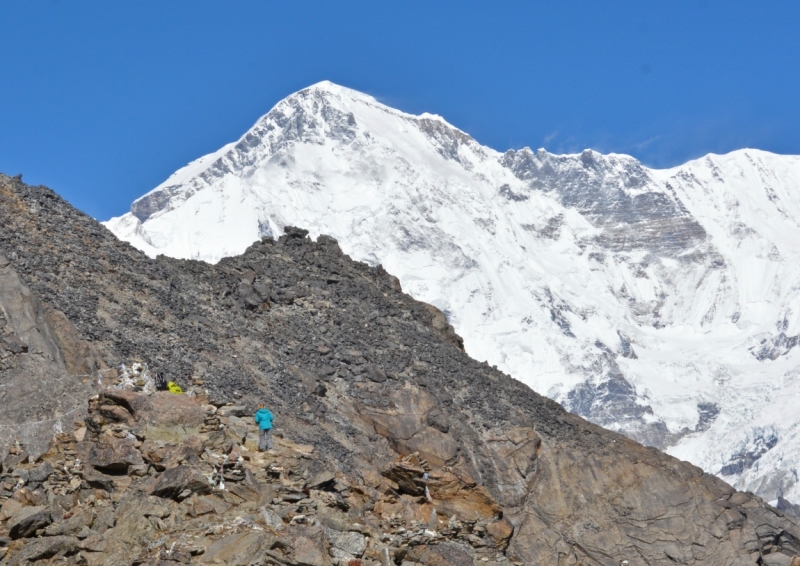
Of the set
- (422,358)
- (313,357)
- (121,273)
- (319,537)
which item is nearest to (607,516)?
(422,358)

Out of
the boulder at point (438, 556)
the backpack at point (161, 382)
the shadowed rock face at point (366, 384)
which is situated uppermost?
the shadowed rock face at point (366, 384)

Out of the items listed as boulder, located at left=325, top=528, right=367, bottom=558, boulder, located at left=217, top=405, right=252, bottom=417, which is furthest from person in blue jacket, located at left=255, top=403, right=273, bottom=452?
boulder, located at left=325, top=528, right=367, bottom=558

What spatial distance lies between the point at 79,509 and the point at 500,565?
6.99m

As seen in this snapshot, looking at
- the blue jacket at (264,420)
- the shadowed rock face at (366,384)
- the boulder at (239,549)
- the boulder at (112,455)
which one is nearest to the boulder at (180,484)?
the boulder at (112,455)

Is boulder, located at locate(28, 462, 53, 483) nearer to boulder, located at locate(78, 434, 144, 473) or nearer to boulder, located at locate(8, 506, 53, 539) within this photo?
boulder, located at locate(78, 434, 144, 473)

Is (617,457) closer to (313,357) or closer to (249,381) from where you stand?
(313,357)

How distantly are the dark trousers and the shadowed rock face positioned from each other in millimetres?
7637

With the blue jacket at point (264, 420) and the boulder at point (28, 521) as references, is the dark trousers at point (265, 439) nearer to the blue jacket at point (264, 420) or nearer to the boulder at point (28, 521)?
the blue jacket at point (264, 420)

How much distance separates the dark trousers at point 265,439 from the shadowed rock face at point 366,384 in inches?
301

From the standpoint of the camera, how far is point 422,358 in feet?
150

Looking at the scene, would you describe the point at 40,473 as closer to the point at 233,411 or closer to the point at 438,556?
the point at 233,411

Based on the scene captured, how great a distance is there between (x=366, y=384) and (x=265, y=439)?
18719mm

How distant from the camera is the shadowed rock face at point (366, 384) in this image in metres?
34.1

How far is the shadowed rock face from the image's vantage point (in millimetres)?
34094
